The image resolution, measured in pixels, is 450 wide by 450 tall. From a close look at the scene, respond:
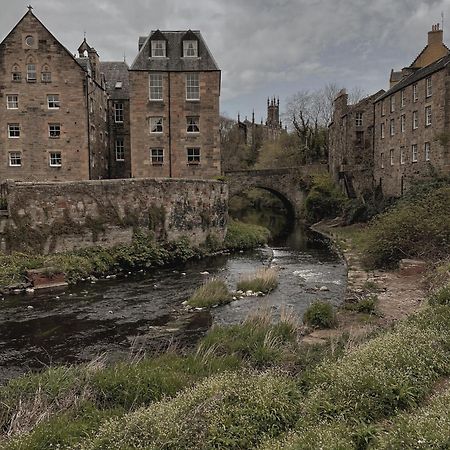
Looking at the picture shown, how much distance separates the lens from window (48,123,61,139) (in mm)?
34938

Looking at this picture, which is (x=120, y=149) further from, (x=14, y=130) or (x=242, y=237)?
(x=242, y=237)

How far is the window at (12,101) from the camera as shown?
34.3 meters

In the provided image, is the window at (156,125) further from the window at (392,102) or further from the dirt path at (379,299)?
the window at (392,102)

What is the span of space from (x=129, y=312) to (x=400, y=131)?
3099cm

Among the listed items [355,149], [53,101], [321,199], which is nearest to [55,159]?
[53,101]

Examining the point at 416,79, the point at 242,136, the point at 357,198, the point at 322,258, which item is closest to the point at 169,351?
the point at 322,258

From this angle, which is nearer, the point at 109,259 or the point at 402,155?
the point at 109,259

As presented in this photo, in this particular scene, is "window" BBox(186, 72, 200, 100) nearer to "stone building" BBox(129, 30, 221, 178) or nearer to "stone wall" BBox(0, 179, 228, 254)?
"stone building" BBox(129, 30, 221, 178)

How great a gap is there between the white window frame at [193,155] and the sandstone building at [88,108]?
75 mm

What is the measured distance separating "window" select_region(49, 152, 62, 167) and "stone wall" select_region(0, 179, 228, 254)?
11013 mm

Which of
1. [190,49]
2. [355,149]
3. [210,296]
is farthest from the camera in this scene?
[355,149]

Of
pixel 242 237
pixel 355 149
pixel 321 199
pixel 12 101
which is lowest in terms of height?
pixel 242 237

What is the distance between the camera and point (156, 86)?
3544 centimetres

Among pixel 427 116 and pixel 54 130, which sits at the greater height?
pixel 427 116
